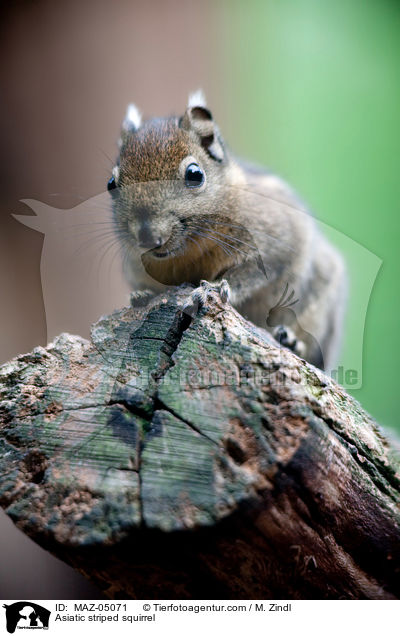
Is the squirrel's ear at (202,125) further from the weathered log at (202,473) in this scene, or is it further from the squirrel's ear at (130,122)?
the weathered log at (202,473)

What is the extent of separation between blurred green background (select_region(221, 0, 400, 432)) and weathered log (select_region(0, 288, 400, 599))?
474 mm

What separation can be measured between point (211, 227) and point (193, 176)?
4.9 inches

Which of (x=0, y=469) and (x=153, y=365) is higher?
(x=153, y=365)

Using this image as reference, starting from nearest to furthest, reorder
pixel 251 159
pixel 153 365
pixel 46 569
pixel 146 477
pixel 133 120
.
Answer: pixel 146 477 < pixel 153 365 < pixel 133 120 < pixel 46 569 < pixel 251 159

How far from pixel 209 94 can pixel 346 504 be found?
1.23 m

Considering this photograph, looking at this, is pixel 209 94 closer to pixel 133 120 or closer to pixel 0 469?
pixel 133 120

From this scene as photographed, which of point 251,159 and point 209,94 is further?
point 251,159

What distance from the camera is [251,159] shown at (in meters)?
1.72

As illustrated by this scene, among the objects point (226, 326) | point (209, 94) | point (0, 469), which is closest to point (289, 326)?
point (226, 326)

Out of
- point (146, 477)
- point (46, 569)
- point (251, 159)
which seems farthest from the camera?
point (251, 159)

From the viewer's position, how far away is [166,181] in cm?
109
